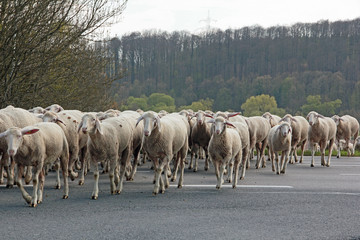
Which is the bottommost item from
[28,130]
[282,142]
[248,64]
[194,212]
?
[194,212]

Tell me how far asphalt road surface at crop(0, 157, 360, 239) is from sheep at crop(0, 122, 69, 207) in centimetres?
34

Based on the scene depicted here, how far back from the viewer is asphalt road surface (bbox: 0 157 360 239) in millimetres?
6625

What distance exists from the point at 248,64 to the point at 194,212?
78.6m

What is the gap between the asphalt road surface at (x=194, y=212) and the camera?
6.62m

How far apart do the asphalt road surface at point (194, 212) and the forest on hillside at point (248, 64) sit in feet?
198

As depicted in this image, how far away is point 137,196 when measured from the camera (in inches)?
383

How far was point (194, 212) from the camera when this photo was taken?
26.5 feet

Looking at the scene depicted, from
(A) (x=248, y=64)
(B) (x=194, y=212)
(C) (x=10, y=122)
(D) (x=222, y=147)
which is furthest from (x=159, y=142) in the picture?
(A) (x=248, y=64)

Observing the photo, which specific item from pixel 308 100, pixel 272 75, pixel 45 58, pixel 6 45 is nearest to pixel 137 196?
pixel 6 45

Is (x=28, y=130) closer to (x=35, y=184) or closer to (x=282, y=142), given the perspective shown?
(x=35, y=184)

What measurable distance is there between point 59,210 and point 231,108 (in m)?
70.6

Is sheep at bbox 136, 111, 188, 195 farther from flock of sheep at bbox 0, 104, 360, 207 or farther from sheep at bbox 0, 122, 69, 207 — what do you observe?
sheep at bbox 0, 122, 69, 207

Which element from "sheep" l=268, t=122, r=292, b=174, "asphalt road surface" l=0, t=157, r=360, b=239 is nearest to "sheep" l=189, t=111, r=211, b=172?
"sheep" l=268, t=122, r=292, b=174

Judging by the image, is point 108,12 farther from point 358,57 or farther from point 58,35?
point 358,57
